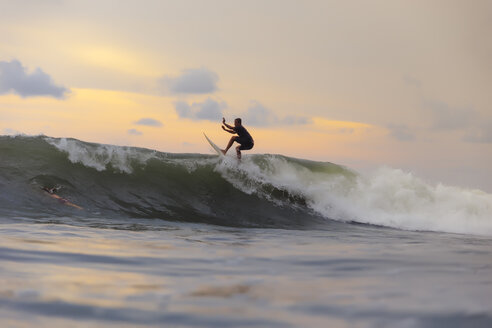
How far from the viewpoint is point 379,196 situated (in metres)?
16.3

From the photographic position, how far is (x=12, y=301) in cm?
303

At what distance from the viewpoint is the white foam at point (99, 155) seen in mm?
13469

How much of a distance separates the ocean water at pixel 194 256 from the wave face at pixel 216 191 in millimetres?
59

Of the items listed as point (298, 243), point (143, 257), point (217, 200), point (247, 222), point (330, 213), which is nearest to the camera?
point (143, 257)

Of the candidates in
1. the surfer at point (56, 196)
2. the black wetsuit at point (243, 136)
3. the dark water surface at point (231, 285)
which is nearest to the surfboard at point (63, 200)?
the surfer at point (56, 196)

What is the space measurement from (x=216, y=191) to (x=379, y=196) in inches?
221

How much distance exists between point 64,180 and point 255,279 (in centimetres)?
917

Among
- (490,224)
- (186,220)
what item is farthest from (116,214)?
(490,224)

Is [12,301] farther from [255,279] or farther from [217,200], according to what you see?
[217,200]

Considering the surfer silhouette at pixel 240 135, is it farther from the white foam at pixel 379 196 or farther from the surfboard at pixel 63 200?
the surfboard at pixel 63 200

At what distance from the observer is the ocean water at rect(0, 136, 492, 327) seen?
292 cm

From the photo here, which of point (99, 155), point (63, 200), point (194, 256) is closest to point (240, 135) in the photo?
point (99, 155)

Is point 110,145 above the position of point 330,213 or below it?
above

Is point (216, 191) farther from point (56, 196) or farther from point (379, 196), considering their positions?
point (379, 196)
